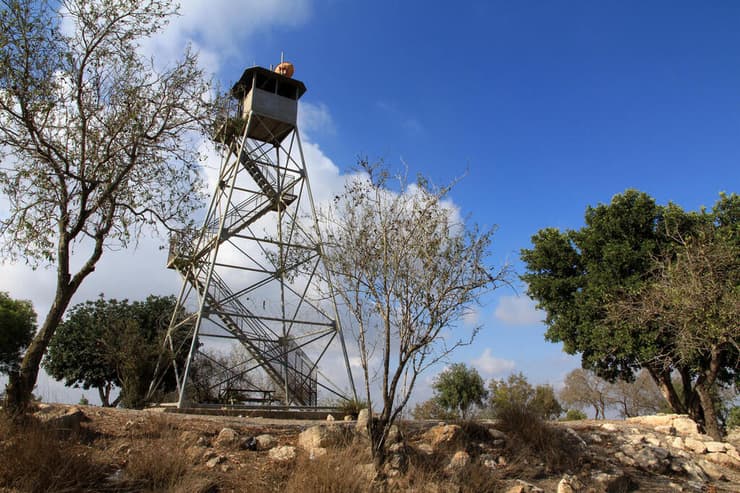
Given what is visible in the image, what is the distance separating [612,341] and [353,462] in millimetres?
16308

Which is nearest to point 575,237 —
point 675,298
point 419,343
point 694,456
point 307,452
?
point 675,298

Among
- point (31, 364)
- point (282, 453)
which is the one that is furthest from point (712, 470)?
point (31, 364)

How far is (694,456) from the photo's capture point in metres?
13.5

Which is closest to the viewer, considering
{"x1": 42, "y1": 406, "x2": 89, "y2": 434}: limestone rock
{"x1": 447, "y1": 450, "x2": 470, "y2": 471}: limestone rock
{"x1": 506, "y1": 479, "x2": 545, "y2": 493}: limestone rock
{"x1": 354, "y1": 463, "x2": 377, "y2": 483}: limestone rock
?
{"x1": 354, "y1": 463, "x2": 377, "y2": 483}: limestone rock

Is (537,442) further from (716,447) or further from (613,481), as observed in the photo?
(716,447)

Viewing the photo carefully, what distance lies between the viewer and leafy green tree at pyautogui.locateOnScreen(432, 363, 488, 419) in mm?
34875

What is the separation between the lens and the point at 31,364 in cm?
862

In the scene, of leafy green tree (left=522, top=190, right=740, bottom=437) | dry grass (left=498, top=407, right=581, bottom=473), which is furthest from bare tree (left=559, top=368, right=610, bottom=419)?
→ dry grass (left=498, top=407, right=581, bottom=473)

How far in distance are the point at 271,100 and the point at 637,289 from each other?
16.3 meters

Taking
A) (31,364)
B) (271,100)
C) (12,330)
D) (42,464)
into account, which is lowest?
(42,464)

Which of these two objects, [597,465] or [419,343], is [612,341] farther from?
[419,343]

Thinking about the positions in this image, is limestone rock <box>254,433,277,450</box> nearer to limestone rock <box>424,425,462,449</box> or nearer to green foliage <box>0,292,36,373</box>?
limestone rock <box>424,425,462,449</box>

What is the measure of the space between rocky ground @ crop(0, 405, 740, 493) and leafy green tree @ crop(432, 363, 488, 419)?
21315 mm

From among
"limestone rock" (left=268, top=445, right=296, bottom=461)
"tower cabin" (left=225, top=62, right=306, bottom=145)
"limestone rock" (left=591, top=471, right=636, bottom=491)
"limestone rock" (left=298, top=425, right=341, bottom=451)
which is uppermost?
"tower cabin" (left=225, top=62, right=306, bottom=145)
